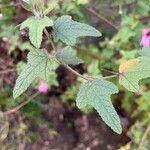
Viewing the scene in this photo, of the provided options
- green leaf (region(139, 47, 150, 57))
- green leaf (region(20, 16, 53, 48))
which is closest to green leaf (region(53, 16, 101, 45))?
green leaf (region(20, 16, 53, 48))

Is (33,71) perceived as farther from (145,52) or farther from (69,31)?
(145,52)

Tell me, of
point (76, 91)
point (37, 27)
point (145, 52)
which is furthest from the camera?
point (76, 91)

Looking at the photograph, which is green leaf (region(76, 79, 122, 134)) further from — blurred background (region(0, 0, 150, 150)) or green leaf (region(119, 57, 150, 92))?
blurred background (region(0, 0, 150, 150))

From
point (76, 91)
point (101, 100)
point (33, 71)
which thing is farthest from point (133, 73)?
point (76, 91)

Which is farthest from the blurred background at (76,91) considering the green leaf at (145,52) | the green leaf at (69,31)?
the green leaf at (69,31)

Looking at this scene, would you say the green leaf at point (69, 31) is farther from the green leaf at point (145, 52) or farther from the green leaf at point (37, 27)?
the green leaf at point (145, 52)

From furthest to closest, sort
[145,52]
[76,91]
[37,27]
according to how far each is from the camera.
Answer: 1. [76,91]
2. [145,52]
3. [37,27]
